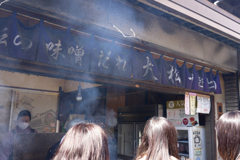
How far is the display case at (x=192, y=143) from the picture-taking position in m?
7.11

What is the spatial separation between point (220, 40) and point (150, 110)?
3.89 m

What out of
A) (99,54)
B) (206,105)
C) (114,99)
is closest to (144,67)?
(99,54)

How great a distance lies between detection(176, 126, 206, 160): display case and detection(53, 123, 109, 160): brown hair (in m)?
6.30

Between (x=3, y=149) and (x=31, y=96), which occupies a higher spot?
(x=31, y=96)

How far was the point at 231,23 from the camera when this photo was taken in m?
5.04

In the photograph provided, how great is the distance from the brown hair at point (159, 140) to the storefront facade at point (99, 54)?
2182mm

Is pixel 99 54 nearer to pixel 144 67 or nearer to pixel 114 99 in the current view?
pixel 144 67

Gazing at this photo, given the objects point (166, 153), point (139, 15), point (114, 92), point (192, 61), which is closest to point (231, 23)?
point (192, 61)

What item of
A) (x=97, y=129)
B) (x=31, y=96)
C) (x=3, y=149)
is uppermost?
(x=31, y=96)

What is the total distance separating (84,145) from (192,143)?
6508 mm

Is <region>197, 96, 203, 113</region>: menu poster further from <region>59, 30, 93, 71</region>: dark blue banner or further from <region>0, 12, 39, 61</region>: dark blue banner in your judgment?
<region>0, 12, 39, 61</region>: dark blue banner

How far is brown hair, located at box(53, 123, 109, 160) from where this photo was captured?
1.57m

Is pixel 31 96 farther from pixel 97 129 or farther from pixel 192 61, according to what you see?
pixel 97 129

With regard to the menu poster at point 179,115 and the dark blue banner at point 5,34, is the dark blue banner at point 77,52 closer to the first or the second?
the dark blue banner at point 5,34
